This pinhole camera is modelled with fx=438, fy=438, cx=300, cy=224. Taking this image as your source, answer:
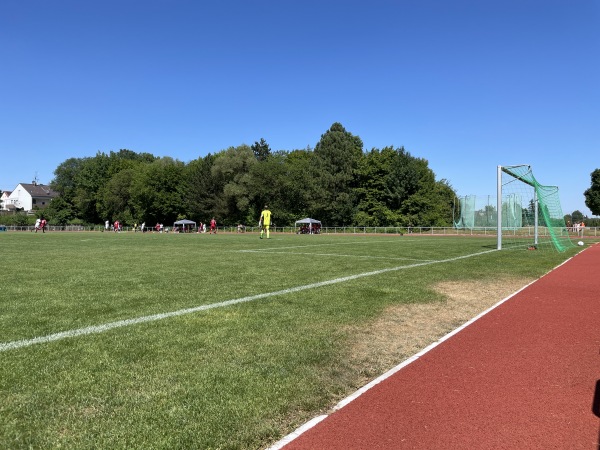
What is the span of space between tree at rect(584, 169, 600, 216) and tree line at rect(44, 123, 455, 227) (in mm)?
24891

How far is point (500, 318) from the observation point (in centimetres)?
661

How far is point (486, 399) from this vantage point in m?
3.64

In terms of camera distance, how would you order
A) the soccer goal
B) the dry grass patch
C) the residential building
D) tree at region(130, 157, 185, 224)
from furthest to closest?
the residential building → tree at region(130, 157, 185, 224) → the soccer goal → the dry grass patch

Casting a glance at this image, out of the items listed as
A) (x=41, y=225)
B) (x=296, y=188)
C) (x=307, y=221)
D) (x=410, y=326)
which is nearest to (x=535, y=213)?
(x=410, y=326)

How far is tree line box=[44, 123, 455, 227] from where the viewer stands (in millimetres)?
67062

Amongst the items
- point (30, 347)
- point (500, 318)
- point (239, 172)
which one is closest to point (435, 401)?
point (500, 318)

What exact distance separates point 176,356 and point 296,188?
68.3 m

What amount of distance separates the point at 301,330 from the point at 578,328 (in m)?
3.87

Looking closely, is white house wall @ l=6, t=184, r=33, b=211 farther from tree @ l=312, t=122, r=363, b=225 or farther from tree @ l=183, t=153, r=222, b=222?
tree @ l=312, t=122, r=363, b=225

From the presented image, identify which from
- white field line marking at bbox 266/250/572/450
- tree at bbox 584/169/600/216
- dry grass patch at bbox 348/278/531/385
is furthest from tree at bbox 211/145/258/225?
white field line marking at bbox 266/250/572/450

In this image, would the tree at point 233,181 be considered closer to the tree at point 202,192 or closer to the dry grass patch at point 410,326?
the tree at point 202,192

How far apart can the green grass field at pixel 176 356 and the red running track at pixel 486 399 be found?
37 cm

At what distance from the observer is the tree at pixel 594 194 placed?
3093 inches

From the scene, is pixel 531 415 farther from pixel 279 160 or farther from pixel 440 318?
pixel 279 160
